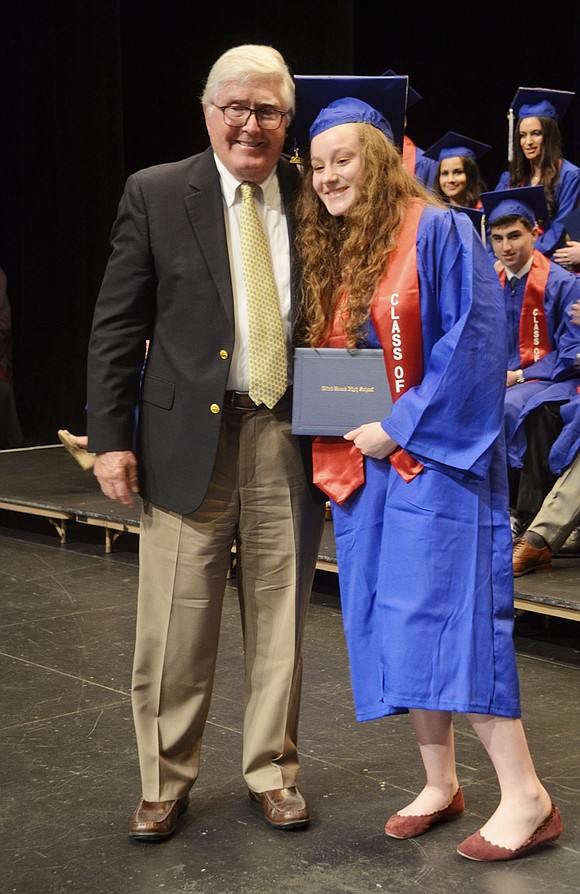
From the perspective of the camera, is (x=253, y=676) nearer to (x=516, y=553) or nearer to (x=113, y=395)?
(x=113, y=395)

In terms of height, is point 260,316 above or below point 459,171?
below

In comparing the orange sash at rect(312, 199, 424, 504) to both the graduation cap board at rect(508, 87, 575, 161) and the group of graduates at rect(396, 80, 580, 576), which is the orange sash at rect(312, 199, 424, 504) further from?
the graduation cap board at rect(508, 87, 575, 161)

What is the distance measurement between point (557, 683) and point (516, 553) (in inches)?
25.3

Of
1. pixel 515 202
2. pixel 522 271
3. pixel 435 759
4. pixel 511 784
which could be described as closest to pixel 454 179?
pixel 515 202

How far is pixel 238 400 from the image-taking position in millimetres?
2617

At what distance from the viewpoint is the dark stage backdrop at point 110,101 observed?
8805mm

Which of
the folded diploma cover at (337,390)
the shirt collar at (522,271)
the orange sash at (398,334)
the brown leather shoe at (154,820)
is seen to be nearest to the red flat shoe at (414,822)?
the brown leather shoe at (154,820)

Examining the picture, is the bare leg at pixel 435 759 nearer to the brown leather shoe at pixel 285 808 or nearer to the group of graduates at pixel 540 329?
the brown leather shoe at pixel 285 808

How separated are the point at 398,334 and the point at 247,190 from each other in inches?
17.9

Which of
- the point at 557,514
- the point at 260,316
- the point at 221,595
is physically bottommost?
the point at 557,514

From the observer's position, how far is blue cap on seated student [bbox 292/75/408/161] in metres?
2.52

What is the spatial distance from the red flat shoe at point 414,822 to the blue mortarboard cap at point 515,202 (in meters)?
3.00

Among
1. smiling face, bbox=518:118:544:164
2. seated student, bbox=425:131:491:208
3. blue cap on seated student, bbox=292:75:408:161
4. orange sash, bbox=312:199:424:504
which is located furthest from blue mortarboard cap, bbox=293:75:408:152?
seated student, bbox=425:131:491:208

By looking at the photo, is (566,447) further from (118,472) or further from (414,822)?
(118,472)
